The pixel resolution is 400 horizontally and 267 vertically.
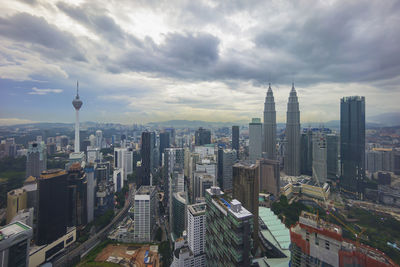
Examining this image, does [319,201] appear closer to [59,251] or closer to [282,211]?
[282,211]

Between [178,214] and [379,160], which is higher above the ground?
[379,160]

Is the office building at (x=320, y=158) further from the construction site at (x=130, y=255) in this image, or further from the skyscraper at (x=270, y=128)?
the construction site at (x=130, y=255)

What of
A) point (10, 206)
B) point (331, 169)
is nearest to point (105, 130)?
point (10, 206)

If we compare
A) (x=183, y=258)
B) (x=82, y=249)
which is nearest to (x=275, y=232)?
(x=183, y=258)

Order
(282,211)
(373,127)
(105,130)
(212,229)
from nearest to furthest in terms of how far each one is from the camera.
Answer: (212,229)
(282,211)
(373,127)
(105,130)

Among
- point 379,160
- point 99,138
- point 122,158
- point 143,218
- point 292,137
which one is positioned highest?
point 292,137

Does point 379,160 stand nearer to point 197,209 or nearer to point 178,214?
point 197,209

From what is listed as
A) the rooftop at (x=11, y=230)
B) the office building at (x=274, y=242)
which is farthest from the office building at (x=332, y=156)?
the rooftop at (x=11, y=230)
